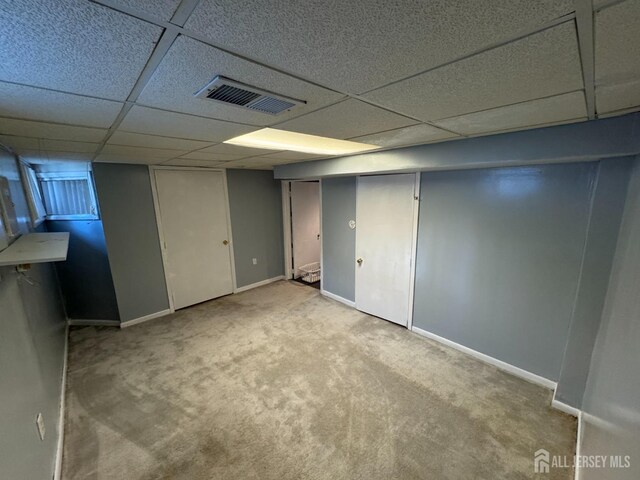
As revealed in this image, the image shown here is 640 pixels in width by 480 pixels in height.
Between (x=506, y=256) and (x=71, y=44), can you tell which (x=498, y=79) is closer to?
(x=71, y=44)

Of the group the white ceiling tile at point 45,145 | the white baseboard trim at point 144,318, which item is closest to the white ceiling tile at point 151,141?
the white ceiling tile at point 45,145

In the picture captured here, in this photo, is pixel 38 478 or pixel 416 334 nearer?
pixel 38 478

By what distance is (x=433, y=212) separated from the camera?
9.97ft

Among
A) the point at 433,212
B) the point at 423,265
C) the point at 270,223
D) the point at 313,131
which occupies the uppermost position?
the point at 313,131

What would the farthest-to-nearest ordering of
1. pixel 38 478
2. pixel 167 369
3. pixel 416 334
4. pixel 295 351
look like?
pixel 416 334 < pixel 295 351 < pixel 167 369 < pixel 38 478

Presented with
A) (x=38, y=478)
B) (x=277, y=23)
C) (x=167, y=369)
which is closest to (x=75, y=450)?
(x=38, y=478)

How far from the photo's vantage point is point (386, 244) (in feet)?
11.6

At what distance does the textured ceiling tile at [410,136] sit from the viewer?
5.93 feet

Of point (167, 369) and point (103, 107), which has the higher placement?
point (103, 107)

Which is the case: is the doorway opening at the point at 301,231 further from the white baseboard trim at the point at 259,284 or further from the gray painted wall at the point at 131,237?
the gray painted wall at the point at 131,237

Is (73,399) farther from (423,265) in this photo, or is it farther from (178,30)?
(423,265)

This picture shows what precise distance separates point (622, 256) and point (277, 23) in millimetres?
2457

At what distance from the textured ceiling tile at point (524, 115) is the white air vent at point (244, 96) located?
101cm

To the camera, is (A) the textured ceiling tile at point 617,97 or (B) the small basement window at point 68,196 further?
(B) the small basement window at point 68,196
